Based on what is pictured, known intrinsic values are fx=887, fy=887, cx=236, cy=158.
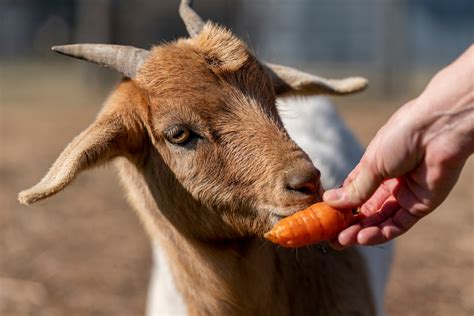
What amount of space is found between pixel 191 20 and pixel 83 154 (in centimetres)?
111

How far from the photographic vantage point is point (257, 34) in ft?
66.1

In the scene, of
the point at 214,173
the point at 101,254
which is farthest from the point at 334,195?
the point at 101,254

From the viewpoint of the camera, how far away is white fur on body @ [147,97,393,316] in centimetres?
497

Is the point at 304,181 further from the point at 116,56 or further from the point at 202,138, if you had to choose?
the point at 116,56

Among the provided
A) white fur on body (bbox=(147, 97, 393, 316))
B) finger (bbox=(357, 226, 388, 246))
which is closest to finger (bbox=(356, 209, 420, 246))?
finger (bbox=(357, 226, 388, 246))

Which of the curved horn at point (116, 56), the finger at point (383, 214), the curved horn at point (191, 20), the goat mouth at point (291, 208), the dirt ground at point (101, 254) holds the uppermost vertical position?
the curved horn at point (191, 20)

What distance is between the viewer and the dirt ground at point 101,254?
6641mm

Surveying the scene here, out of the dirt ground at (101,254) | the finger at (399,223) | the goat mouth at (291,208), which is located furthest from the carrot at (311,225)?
the dirt ground at (101,254)

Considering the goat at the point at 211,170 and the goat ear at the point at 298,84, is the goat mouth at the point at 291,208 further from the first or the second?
the goat ear at the point at 298,84

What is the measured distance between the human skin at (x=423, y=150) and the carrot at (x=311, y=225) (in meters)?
0.09

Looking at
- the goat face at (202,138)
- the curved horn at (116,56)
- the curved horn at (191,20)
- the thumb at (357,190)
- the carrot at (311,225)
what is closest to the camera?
the thumb at (357,190)

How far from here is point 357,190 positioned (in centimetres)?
305

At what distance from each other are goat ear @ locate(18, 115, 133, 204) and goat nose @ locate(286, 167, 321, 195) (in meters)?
0.82

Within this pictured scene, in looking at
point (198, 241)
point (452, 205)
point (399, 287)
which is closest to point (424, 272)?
point (399, 287)
